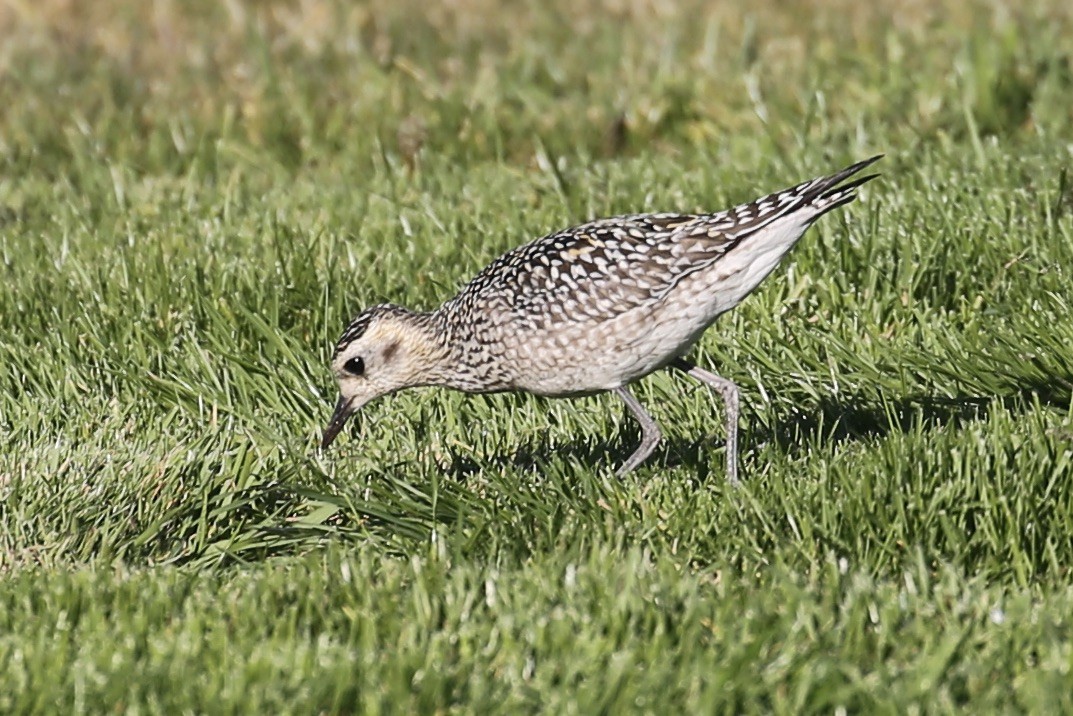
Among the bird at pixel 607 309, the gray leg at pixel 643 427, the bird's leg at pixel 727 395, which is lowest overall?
the gray leg at pixel 643 427

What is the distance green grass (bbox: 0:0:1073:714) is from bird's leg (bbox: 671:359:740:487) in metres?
0.13

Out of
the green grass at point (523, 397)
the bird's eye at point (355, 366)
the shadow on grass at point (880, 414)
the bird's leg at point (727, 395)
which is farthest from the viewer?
the bird's eye at point (355, 366)

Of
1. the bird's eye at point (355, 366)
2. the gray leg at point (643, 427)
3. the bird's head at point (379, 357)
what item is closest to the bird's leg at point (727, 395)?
the gray leg at point (643, 427)

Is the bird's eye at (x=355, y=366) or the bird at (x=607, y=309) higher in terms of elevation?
the bird at (x=607, y=309)

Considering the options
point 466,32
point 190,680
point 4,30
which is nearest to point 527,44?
point 466,32

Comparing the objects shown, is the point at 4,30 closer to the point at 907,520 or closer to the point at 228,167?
the point at 228,167

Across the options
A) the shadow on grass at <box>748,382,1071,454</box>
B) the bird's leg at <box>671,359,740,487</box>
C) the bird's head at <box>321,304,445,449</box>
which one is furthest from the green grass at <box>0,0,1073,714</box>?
the bird's head at <box>321,304,445,449</box>

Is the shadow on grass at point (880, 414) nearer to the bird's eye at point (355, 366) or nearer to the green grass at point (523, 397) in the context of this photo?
the green grass at point (523, 397)

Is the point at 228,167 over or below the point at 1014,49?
below

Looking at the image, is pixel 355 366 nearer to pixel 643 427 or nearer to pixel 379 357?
pixel 379 357

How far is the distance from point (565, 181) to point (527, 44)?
285cm

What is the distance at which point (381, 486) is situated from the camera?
5844mm

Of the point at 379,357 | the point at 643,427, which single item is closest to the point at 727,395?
the point at 643,427

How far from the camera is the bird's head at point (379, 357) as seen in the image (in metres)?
6.41
